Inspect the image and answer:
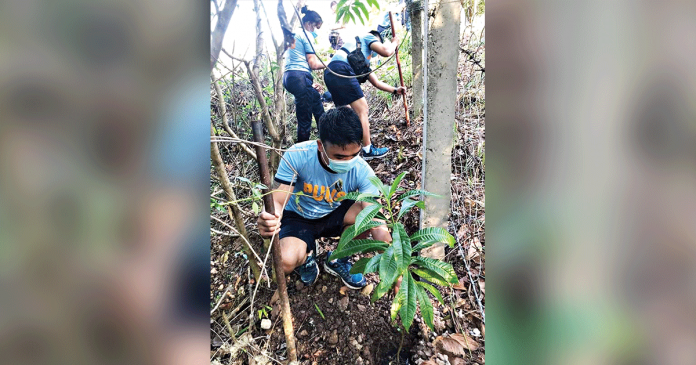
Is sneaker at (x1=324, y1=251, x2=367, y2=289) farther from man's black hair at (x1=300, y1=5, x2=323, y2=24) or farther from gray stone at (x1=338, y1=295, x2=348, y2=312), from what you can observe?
man's black hair at (x1=300, y1=5, x2=323, y2=24)

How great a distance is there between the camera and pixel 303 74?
9.23ft

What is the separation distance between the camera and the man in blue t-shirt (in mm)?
1778

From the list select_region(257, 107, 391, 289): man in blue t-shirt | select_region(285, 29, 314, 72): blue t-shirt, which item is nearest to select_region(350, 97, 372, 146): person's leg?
select_region(285, 29, 314, 72): blue t-shirt

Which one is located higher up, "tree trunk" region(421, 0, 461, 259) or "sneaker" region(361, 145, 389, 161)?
"tree trunk" region(421, 0, 461, 259)

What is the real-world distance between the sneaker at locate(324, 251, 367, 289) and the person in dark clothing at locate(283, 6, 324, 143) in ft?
4.46

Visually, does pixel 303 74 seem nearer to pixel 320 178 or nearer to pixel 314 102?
pixel 314 102

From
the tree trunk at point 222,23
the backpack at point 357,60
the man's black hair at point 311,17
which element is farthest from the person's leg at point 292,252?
the man's black hair at point 311,17

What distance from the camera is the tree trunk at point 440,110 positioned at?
62.3 inches

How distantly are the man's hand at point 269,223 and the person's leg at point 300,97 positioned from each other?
5.85 feet

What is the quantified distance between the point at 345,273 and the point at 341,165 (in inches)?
26.9
